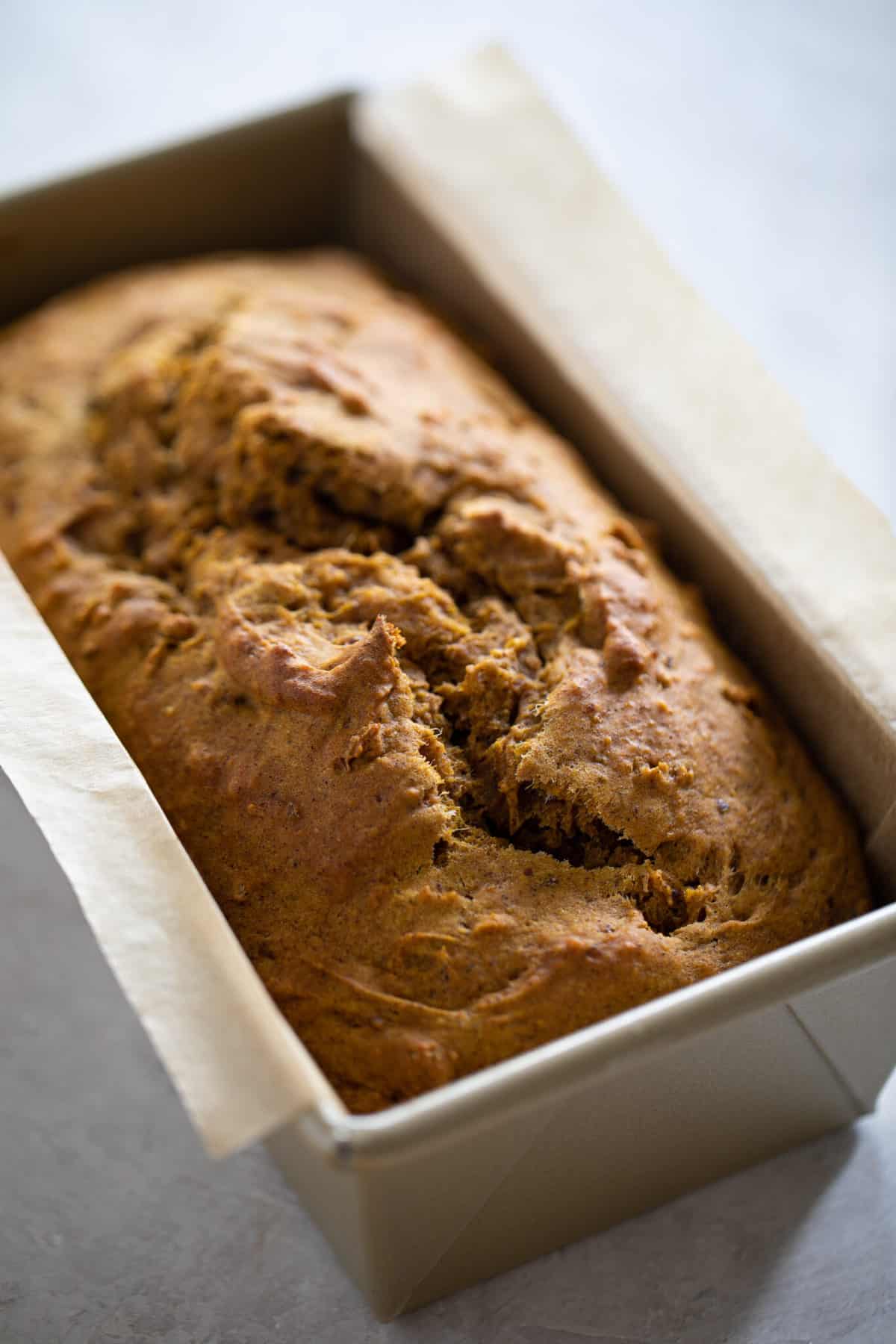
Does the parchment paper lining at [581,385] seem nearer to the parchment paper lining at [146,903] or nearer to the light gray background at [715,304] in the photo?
the parchment paper lining at [146,903]

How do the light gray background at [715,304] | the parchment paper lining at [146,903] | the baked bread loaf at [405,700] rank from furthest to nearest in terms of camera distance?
1. the light gray background at [715,304]
2. the baked bread loaf at [405,700]
3. the parchment paper lining at [146,903]

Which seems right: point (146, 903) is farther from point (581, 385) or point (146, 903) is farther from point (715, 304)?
point (715, 304)

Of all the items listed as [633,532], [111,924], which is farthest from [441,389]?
[111,924]

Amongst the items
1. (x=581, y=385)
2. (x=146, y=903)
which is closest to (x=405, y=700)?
(x=146, y=903)

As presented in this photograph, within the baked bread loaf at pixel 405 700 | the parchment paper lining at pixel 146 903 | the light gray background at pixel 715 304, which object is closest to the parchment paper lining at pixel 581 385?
the parchment paper lining at pixel 146 903

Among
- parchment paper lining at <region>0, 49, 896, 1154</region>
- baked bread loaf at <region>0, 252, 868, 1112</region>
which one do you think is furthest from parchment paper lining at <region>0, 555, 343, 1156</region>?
baked bread loaf at <region>0, 252, 868, 1112</region>

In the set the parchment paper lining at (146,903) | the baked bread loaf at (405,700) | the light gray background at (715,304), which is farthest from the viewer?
the light gray background at (715,304)

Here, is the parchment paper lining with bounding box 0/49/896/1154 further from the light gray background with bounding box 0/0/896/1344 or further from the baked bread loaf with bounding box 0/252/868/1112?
the light gray background with bounding box 0/0/896/1344
